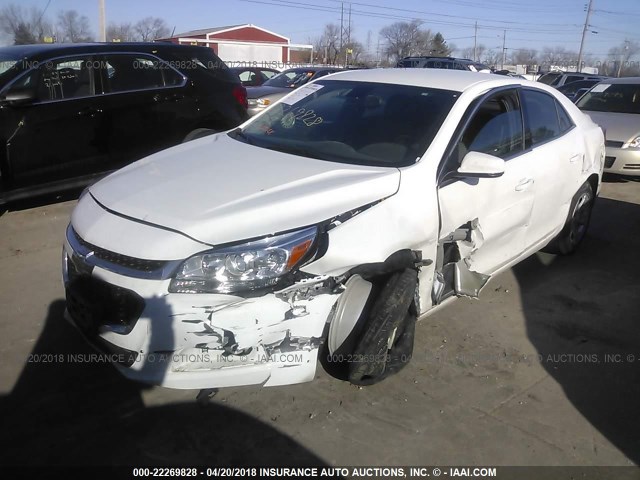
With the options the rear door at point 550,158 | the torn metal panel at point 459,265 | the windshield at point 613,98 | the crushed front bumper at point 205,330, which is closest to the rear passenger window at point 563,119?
the rear door at point 550,158

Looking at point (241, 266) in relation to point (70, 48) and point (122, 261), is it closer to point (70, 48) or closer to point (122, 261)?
point (122, 261)

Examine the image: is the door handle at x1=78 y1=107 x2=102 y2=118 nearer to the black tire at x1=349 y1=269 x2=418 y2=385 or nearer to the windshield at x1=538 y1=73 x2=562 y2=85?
the black tire at x1=349 y1=269 x2=418 y2=385

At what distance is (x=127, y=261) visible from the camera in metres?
2.53

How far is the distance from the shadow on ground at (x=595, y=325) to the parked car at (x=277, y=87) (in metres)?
5.80

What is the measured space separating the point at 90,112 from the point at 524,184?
4.48m

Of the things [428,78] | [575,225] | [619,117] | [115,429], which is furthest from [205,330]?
[619,117]

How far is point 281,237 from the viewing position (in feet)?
8.48

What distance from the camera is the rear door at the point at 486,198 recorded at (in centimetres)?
332

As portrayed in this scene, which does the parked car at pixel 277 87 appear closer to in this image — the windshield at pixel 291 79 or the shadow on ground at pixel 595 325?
the windshield at pixel 291 79

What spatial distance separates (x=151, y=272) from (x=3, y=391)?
1.31m

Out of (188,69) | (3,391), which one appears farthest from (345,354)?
(188,69)

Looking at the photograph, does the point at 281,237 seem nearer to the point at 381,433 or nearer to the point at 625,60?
the point at 381,433

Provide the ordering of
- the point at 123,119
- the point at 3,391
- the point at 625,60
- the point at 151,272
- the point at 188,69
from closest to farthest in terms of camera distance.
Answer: the point at 151,272
the point at 3,391
the point at 123,119
the point at 188,69
the point at 625,60

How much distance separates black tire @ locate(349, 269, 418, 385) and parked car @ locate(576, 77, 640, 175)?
6.71m
